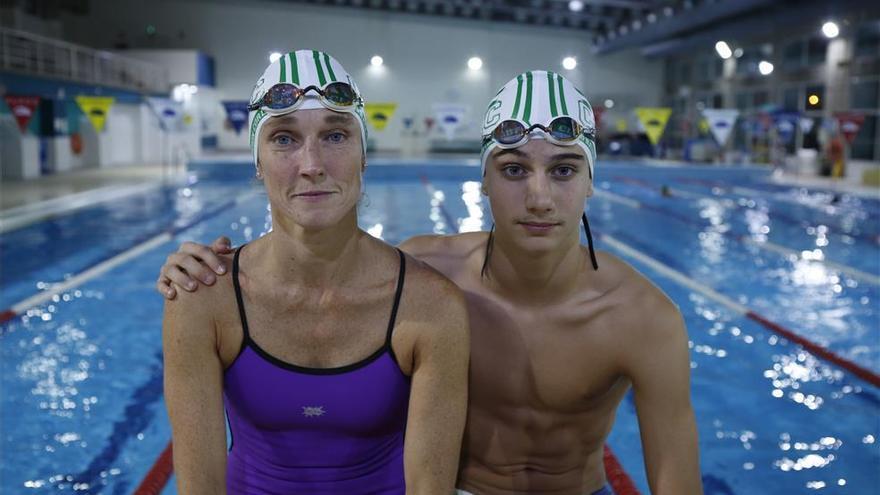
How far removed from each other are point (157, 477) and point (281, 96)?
2.42m

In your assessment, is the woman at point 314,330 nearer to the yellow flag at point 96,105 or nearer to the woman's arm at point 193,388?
the woman's arm at point 193,388

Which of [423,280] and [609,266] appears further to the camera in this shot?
[609,266]

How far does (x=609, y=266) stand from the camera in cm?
194

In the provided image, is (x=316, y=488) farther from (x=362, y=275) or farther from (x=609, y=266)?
(x=609, y=266)

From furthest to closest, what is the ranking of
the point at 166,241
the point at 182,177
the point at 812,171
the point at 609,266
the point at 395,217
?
the point at 812,171
the point at 182,177
the point at 395,217
the point at 166,241
the point at 609,266

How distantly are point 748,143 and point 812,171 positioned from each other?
357 centimetres

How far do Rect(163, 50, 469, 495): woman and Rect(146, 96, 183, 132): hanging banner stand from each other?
14305 mm

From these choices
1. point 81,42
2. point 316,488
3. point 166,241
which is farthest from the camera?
point 81,42

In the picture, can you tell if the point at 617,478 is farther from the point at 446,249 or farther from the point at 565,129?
the point at 565,129

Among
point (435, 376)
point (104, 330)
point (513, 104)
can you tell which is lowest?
point (104, 330)

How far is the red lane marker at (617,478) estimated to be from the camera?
3.18 m

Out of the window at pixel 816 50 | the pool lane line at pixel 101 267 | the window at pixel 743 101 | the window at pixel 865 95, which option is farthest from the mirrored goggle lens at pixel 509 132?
the window at pixel 743 101

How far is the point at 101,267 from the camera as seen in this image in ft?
24.7

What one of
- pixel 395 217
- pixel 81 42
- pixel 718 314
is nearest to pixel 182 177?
pixel 395 217
